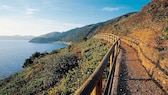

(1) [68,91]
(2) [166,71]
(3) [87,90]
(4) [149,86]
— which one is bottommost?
(1) [68,91]

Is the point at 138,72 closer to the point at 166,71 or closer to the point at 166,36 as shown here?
the point at 166,71

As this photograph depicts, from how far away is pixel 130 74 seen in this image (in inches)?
305

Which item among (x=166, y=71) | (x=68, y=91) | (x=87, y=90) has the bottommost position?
(x=68, y=91)

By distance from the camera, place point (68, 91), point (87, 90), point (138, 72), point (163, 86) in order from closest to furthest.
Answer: point (87, 90) → point (163, 86) → point (138, 72) → point (68, 91)

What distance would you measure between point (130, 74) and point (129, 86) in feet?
5.03

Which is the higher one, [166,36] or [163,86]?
[166,36]

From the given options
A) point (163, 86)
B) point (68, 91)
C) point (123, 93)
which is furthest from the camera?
point (68, 91)

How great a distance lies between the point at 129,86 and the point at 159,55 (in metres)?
1.94

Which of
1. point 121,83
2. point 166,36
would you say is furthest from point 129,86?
point 166,36

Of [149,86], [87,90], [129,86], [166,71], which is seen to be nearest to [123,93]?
[129,86]

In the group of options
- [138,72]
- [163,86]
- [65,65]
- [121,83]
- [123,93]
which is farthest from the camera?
[65,65]

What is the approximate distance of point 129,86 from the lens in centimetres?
627

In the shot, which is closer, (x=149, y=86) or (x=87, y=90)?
(x=87, y=90)

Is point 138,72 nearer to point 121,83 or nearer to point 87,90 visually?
point 121,83
